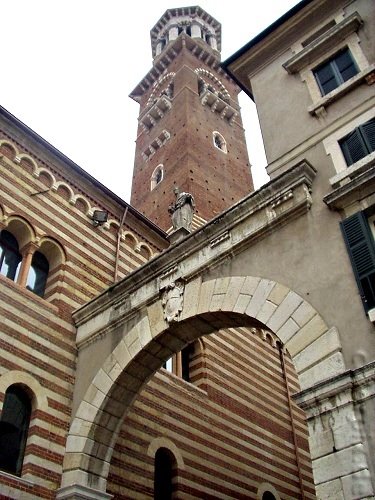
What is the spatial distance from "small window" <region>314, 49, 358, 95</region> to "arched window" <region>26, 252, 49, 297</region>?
741cm

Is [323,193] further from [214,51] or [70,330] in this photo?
[214,51]

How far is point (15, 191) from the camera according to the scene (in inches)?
524

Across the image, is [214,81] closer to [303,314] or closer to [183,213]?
[183,213]

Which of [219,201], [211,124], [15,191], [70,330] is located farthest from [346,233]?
[211,124]

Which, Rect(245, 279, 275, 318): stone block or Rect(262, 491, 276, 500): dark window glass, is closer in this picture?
Rect(245, 279, 275, 318): stone block

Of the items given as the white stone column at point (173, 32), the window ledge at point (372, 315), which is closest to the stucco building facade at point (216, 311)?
the window ledge at point (372, 315)

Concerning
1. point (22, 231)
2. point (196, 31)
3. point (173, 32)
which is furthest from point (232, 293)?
point (173, 32)

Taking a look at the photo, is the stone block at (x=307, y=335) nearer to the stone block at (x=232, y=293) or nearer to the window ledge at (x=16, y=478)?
the stone block at (x=232, y=293)

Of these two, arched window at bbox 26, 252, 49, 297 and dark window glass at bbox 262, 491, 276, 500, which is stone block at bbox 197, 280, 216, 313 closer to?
arched window at bbox 26, 252, 49, 297

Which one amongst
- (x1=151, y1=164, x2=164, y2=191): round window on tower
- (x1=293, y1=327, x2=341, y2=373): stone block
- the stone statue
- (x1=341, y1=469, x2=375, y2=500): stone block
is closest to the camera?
(x1=341, y1=469, x2=375, y2=500): stone block

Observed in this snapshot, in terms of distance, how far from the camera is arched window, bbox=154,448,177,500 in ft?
41.1

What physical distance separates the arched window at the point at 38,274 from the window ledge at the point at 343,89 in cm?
702

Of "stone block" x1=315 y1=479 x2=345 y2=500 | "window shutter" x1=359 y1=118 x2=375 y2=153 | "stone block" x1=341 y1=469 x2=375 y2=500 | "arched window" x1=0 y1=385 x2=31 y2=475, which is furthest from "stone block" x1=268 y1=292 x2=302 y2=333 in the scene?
"arched window" x1=0 y1=385 x2=31 y2=475

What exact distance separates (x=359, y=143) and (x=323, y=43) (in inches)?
128
